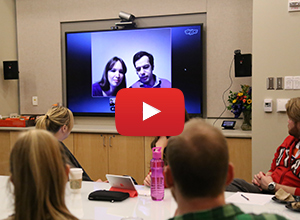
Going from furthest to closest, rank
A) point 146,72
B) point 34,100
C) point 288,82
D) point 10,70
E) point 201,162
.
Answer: point 34,100 → point 10,70 → point 146,72 → point 288,82 → point 201,162

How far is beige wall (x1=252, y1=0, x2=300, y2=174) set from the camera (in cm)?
337

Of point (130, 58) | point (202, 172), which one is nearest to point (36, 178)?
point (202, 172)

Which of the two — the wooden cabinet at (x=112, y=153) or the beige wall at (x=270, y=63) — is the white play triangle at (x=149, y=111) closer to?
the beige wall at (x=270, y=63)

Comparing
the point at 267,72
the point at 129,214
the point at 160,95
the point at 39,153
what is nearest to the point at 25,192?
the point at 39,153

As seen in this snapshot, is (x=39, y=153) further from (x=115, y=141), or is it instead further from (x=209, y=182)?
(x=115, y=141)

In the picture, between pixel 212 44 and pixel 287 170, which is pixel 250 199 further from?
pixel 212 44

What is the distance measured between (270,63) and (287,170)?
4.17 feet

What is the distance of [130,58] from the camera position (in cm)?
452

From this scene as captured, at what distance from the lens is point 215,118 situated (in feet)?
14.1

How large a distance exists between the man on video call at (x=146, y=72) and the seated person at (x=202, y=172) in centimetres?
347

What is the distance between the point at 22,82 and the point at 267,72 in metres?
3.51

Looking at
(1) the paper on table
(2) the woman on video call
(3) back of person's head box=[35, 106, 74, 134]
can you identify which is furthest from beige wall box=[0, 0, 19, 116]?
(1) the paper on table

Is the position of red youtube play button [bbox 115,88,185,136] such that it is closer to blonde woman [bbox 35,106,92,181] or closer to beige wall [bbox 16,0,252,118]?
blonde woman [bbox 35,106,92,181]

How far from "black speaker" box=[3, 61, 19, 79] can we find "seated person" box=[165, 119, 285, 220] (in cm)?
440
